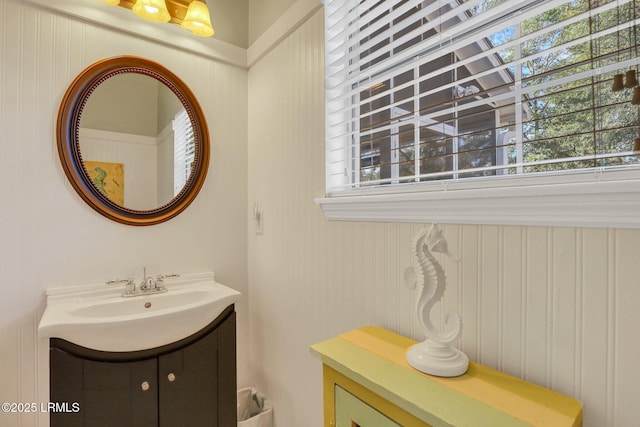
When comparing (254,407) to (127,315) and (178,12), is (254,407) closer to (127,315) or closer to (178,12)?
(127,315)

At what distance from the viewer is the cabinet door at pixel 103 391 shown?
42.4 inches

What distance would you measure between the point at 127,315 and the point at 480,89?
1.51 metres

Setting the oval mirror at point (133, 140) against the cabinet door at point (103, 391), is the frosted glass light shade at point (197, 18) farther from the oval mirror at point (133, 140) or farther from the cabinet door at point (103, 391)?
the cabinet door at point (103, 391)

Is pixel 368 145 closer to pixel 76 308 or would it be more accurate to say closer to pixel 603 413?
pixel 603 413

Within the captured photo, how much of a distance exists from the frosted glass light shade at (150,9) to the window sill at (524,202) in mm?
1270

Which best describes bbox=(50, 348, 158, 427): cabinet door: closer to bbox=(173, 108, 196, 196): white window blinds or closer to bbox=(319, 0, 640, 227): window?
bbox=(173, 108, 196, 196): white window blinds

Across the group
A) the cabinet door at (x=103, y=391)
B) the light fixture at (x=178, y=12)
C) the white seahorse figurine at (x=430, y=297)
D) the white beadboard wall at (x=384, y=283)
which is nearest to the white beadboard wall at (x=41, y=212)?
the light fixture at (x=178, y=12)

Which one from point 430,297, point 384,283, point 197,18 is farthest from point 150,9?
point 430,297

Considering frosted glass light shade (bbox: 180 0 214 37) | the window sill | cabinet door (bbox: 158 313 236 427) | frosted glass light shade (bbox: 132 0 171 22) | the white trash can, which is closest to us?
the window sill

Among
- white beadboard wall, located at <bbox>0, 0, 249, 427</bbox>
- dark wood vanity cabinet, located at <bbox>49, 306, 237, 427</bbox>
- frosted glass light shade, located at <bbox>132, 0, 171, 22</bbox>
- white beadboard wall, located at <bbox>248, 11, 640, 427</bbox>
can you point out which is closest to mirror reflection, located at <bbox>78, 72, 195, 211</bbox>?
white beadboard wall, located at <bbox>0, 0, 249, 427</bbox>

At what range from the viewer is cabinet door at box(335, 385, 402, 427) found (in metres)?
0.72

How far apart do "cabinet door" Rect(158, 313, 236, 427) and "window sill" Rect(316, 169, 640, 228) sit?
893mm

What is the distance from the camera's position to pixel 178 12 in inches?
63.2

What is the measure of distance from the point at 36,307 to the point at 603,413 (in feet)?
6.27
